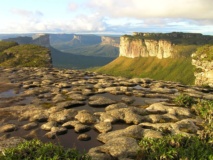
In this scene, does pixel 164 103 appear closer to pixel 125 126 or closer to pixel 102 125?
pixel 125 126

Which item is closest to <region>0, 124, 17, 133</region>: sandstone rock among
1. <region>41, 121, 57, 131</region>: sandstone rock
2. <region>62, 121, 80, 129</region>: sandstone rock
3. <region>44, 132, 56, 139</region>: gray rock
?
<region>41, 121, 57, 131</region>: sandstone rock

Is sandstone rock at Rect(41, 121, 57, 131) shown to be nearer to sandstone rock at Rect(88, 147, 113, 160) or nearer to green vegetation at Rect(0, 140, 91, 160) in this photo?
sandstone rock at Rect(88, 147, 113, 160)

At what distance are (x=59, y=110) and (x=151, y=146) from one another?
1817cm

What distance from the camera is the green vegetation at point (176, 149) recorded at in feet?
61.7

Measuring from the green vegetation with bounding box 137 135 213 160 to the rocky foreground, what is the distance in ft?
5.46

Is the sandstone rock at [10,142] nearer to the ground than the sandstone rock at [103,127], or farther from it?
farther from it

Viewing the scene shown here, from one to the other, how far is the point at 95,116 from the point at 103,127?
3875 mm

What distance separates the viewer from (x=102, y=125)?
29.5 metres

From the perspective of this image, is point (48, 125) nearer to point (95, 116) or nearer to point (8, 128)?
point (8, 128)

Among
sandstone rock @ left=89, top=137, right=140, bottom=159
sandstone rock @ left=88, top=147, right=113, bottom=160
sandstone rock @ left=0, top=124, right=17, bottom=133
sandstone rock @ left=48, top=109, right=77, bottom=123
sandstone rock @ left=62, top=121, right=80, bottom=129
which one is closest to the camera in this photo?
sandstone rock @ left=88, top=147, right=113, bottom=160

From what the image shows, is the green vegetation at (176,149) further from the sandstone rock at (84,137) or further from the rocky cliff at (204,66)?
the rocky cliff at (204,66)

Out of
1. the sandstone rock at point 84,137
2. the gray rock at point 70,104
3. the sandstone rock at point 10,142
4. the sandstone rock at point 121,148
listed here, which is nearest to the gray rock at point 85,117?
the sandstone rock at point 84,137

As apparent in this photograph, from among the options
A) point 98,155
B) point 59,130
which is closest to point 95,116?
point 59,130

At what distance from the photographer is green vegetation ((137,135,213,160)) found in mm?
18797
